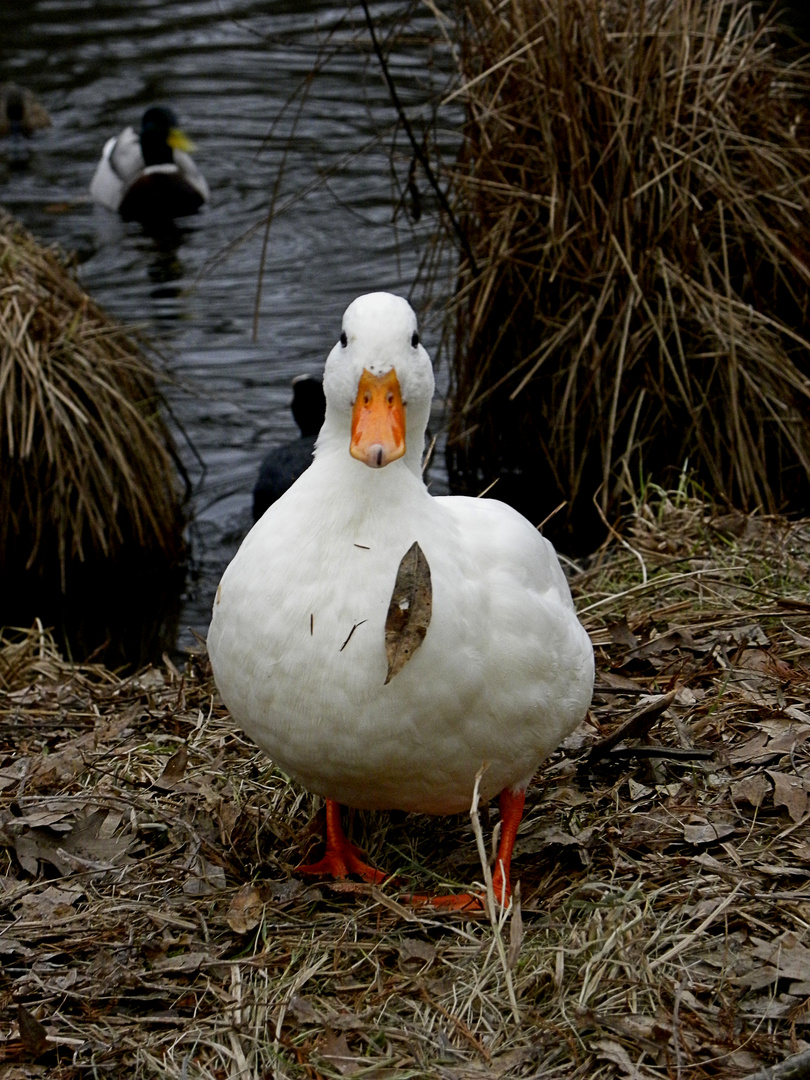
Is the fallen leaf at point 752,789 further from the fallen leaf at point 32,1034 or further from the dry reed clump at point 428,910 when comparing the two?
the fallen leaf at point 32,1034

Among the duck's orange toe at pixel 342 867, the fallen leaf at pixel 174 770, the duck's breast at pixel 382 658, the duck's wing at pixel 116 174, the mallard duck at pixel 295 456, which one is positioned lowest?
the mallard duck at pixel 295 456

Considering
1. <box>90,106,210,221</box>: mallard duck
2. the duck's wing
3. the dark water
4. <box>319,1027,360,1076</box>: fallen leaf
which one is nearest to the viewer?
<box>319,1027,360,1076</box>: fallen leaf

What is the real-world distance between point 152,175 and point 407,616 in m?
8.91

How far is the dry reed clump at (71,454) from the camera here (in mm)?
6172

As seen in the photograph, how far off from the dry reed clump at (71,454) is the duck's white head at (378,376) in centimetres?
344

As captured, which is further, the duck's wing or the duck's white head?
the duck's wing

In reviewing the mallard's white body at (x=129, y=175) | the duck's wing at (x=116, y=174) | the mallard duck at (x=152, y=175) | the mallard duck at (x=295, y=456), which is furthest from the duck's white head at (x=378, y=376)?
the duck's wing at (x=116, y=174)

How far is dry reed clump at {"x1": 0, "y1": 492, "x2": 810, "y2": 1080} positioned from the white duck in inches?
9.6

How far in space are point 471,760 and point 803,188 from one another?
13.5ft

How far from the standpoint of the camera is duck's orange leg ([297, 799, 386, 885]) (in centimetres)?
309

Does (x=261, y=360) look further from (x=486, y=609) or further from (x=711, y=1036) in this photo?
(x=711, y=1036)

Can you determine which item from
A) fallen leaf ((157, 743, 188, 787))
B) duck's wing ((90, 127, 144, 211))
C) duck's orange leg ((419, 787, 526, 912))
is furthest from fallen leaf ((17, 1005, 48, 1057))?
duck's wing ((90, 127, 144, 211))

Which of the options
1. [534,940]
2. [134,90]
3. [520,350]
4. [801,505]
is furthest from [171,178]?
[534,940]

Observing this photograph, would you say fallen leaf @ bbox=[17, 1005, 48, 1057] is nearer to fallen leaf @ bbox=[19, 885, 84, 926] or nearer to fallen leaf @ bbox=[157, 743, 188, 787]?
fallen leaf @ bbox=[19, 885, 84, 926]
